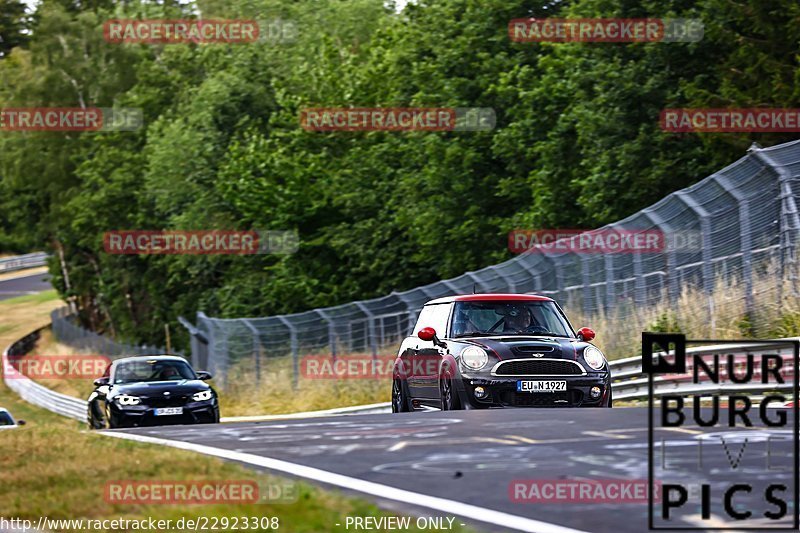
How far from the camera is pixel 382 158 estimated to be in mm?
50031

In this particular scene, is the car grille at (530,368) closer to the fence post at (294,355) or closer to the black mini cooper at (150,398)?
the black mini cooper at (150,398)

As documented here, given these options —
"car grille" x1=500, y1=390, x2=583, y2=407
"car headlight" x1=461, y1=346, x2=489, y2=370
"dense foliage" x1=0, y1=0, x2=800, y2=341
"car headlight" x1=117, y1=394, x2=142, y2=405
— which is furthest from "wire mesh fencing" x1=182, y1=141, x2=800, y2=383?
"dense foliage" x1=0, y1=0, x2=800, y2=341

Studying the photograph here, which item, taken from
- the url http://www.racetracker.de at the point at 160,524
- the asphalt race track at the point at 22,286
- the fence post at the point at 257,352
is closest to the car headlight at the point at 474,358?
the url http://www.racetracker.de at the point at 160,524

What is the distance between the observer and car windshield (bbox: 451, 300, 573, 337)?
16.3 metres

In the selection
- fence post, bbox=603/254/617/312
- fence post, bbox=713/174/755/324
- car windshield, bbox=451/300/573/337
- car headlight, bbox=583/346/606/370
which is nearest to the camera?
car headlight, bbox=583/346/606/370

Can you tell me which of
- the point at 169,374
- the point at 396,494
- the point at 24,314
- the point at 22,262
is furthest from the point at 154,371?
the point at 22,262

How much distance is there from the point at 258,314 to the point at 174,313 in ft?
43.9

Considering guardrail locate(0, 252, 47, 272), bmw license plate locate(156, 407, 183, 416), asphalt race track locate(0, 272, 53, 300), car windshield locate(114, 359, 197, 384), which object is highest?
car windshield locate(114, 359, 197, 384)

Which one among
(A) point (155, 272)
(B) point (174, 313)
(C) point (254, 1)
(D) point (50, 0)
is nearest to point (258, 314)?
(B) point (174, 313)

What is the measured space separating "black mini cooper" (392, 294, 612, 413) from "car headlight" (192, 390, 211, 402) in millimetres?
5484

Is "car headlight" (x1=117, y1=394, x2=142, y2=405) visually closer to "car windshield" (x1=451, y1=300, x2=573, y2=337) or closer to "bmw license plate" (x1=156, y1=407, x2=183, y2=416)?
"bmw license plate" (x1=156, y1=407, x2=183, y2=416)

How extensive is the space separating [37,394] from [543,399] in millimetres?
41556

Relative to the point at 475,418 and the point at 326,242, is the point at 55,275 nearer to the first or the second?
the point at 326,242

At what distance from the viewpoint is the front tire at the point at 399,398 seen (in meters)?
17.4
